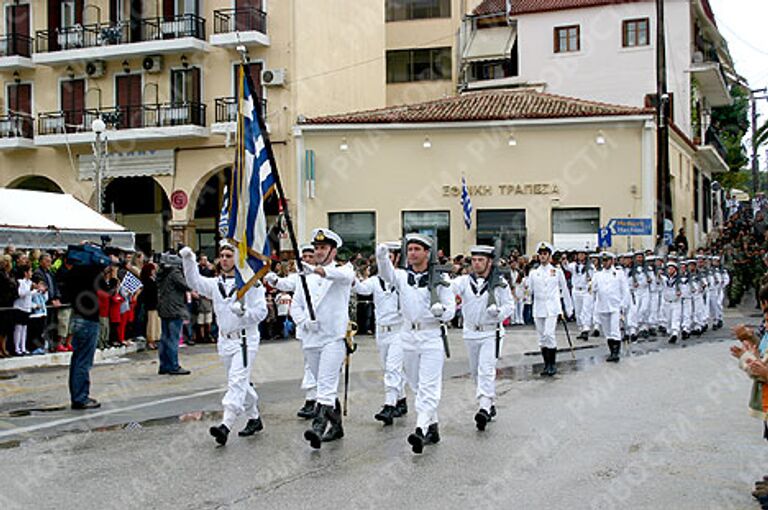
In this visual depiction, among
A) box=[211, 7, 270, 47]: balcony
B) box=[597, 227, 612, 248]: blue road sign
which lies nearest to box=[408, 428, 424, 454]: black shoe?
box=[597, 227, 612, 248]: blue road sign

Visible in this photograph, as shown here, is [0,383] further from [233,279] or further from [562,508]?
[562,508]

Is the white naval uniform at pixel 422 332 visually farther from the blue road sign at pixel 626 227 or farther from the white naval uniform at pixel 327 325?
the blue road sign at pixel 626 227

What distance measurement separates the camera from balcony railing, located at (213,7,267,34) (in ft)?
113

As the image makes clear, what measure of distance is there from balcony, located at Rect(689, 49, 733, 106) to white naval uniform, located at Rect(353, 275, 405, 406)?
33001 mm

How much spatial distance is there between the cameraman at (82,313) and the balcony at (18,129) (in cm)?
2684

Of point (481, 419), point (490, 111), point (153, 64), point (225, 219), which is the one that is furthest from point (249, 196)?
point (153, 64)

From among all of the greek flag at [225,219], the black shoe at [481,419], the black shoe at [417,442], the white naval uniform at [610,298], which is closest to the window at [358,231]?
the greek flag at [225,219]

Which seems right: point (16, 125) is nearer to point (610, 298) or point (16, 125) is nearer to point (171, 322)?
point (171, 322)

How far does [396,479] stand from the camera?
26.8 feet

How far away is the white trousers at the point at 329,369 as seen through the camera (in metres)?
9.65

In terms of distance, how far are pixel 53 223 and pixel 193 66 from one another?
1368 centimetres

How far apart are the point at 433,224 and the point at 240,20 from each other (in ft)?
32.6

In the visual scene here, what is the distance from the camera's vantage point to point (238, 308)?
9797 millimetres

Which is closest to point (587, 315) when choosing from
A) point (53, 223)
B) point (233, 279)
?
point (53, 223)
